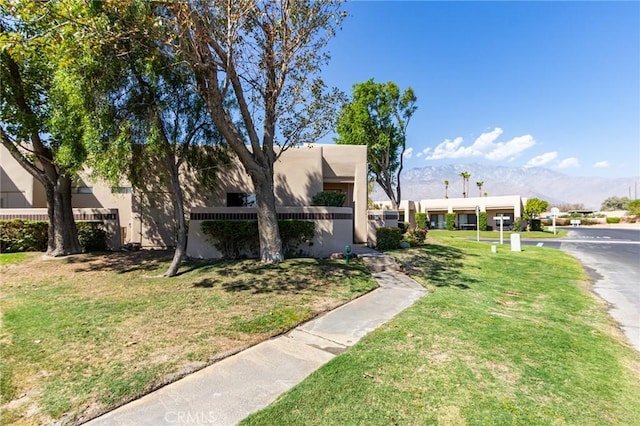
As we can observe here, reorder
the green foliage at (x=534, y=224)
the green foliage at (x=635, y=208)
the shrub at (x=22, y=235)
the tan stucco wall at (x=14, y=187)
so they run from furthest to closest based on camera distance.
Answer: the green foliage at (x=635, y=208) → the green foliage at (x=534, y=224) → the tan stucco wall at (x=14, y=187) → the shrub at (x=22, y=235)

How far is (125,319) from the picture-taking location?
5.32 m

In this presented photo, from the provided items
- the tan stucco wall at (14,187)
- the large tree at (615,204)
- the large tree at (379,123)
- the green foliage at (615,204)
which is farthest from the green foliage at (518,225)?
the large tree at (615,204)

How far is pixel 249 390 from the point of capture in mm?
3383

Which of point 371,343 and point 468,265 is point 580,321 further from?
point 468,265

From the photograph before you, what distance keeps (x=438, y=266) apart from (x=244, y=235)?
6.81 metres

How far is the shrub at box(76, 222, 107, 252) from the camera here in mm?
11635

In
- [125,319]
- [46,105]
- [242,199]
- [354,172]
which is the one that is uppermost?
[46,105]

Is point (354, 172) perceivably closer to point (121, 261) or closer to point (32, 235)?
point (121, 261)

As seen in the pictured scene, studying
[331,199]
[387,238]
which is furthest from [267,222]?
[387,238]

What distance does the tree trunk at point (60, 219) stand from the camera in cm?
1055

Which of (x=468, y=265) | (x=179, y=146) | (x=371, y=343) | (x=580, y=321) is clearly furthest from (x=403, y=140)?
(x=371, y=343)

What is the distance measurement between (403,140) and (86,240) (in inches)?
879

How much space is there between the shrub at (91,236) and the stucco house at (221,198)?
470 millimetres

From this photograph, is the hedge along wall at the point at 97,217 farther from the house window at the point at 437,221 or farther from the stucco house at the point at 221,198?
the house window at the point at 437,221
